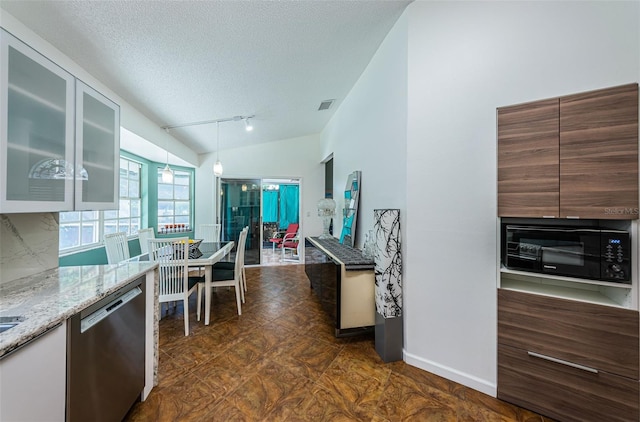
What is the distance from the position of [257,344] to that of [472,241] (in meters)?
2.15

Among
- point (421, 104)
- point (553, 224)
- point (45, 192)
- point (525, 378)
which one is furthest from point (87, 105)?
point (525, 378)

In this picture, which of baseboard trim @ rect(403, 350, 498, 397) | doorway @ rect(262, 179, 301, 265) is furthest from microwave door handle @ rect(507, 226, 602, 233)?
doorway @ rect(262, 179, 301, 265)

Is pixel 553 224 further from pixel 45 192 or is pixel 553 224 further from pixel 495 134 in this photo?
pixel 45 192

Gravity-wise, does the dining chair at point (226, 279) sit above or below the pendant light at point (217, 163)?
below

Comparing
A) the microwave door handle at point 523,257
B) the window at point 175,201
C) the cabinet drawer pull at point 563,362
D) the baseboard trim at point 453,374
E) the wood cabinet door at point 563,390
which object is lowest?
the baseboard trim at point 453,374

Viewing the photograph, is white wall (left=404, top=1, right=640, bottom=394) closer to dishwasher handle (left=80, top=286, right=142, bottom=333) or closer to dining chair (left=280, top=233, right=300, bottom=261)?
A: dishwasher handle (left=80, top=286, right=142, bottom=333)

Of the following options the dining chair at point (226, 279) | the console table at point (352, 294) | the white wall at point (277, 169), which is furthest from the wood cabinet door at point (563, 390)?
the white wall at point (277, 169)

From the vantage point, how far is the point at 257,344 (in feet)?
7.55

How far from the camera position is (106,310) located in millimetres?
1241

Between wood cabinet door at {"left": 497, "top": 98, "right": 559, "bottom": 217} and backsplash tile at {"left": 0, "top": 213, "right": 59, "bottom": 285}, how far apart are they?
3093 millimetres

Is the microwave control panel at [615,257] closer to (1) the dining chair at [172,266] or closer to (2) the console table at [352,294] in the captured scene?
(2) the console table at [352,294]

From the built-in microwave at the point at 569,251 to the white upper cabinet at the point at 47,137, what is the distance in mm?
2769

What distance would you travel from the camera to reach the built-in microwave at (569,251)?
1.31 meters

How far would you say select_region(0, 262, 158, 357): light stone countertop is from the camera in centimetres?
86
